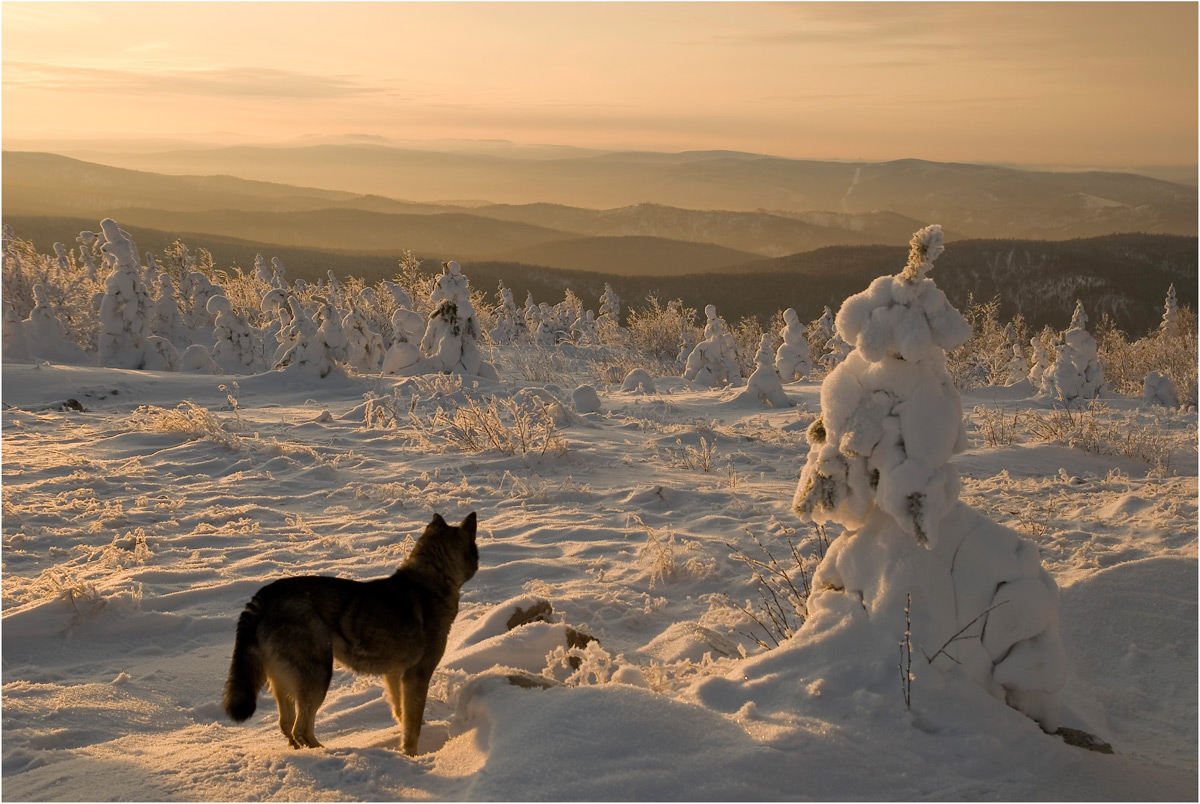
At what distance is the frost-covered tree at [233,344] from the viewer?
21.8 meters

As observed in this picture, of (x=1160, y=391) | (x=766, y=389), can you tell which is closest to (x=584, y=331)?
(x=766, y=389)

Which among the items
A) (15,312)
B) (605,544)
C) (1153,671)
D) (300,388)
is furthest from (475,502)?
(15,312)

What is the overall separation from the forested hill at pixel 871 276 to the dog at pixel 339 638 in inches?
2626

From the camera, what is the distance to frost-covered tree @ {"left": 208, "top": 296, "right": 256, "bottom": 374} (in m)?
21.8

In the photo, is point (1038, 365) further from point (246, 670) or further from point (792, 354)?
point (246, 670)

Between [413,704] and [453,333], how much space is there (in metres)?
12.9

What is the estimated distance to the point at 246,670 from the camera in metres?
3.04

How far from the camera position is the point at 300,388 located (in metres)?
14.9

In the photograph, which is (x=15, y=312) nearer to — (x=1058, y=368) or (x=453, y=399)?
(x=453, y=399)

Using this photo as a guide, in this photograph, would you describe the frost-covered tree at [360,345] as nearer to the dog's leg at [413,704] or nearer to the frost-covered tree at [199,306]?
the frost-covered tree at [199,306]

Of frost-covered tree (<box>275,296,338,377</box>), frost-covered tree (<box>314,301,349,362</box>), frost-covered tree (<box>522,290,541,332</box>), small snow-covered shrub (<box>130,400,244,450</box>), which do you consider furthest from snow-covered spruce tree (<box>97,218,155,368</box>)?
frost-covered tree (<box>522,290,541,332</box>)

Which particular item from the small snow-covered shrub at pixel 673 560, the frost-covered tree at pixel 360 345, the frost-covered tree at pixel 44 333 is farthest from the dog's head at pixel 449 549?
the frost-covered tree at pixel 44 333

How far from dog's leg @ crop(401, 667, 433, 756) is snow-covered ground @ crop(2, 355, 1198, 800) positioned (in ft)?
0.32

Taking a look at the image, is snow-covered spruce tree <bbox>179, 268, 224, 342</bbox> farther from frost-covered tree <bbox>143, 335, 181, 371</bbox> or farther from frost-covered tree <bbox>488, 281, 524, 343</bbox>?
frost-covered tree <bbox>488, 281, 524, 343</bbox>
